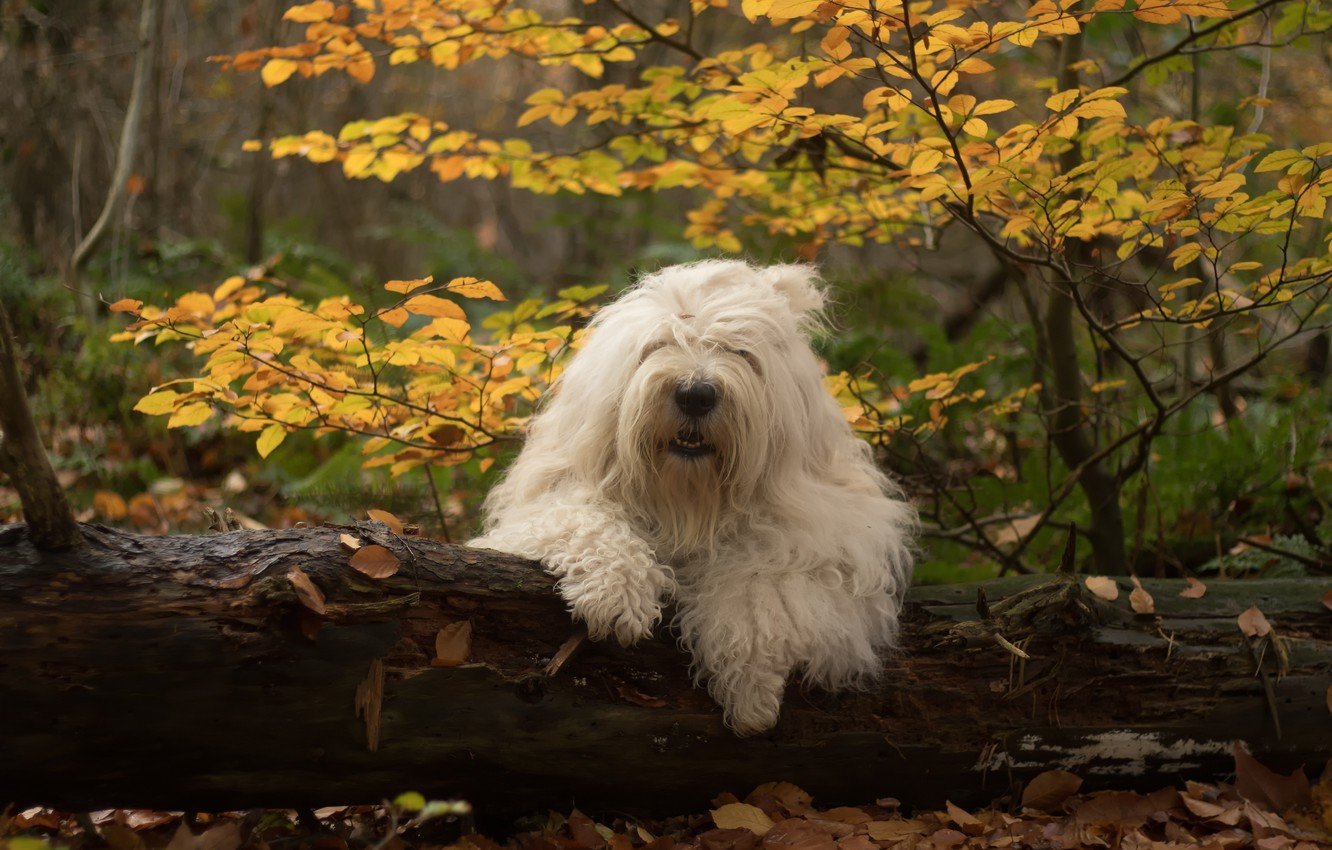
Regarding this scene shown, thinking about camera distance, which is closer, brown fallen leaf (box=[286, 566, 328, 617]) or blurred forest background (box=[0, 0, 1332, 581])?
brown fallen leaf (box=[286, 566, 328, 617])

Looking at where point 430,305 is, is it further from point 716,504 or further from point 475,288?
point 716,504

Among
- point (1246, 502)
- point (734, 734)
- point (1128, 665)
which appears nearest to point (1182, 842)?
point (1128, 665)

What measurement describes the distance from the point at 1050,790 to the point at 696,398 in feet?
4.85

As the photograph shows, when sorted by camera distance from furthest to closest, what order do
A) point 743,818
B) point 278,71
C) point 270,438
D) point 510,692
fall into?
point 278,71 → point 270,438 → point 743,818 → point 510,692

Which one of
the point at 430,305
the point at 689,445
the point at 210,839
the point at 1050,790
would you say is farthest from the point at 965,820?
the point at 430,305

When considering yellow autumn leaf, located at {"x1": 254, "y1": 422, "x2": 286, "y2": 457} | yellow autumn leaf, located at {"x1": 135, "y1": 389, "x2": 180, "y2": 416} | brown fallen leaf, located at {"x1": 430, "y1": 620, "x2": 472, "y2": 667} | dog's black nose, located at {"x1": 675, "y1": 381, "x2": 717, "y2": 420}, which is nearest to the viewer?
brown fallen leaf, located at {"x1": 430, "y1": 620, "x2": 472, "y2": 667}

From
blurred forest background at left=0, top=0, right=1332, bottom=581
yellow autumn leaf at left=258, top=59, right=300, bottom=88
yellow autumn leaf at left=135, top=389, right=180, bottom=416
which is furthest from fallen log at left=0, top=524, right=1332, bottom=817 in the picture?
yellow autumn leaf at left=258, top=59, right=300, bottom=88

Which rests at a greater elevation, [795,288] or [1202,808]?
[795,288]

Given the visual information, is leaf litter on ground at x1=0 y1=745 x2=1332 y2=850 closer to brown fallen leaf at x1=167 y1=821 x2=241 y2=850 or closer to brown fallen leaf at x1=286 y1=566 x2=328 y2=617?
brown fallen leaf at x1=167 y1=821 x2=241 y2=850

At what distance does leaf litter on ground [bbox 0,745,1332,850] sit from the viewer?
2619mm

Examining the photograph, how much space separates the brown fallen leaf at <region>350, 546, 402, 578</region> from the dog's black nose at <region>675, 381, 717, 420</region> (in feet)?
2.73

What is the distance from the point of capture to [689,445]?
9.48ft

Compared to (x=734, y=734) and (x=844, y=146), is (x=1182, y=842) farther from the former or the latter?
(x=844, y=146)

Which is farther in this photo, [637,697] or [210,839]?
[637,697]
